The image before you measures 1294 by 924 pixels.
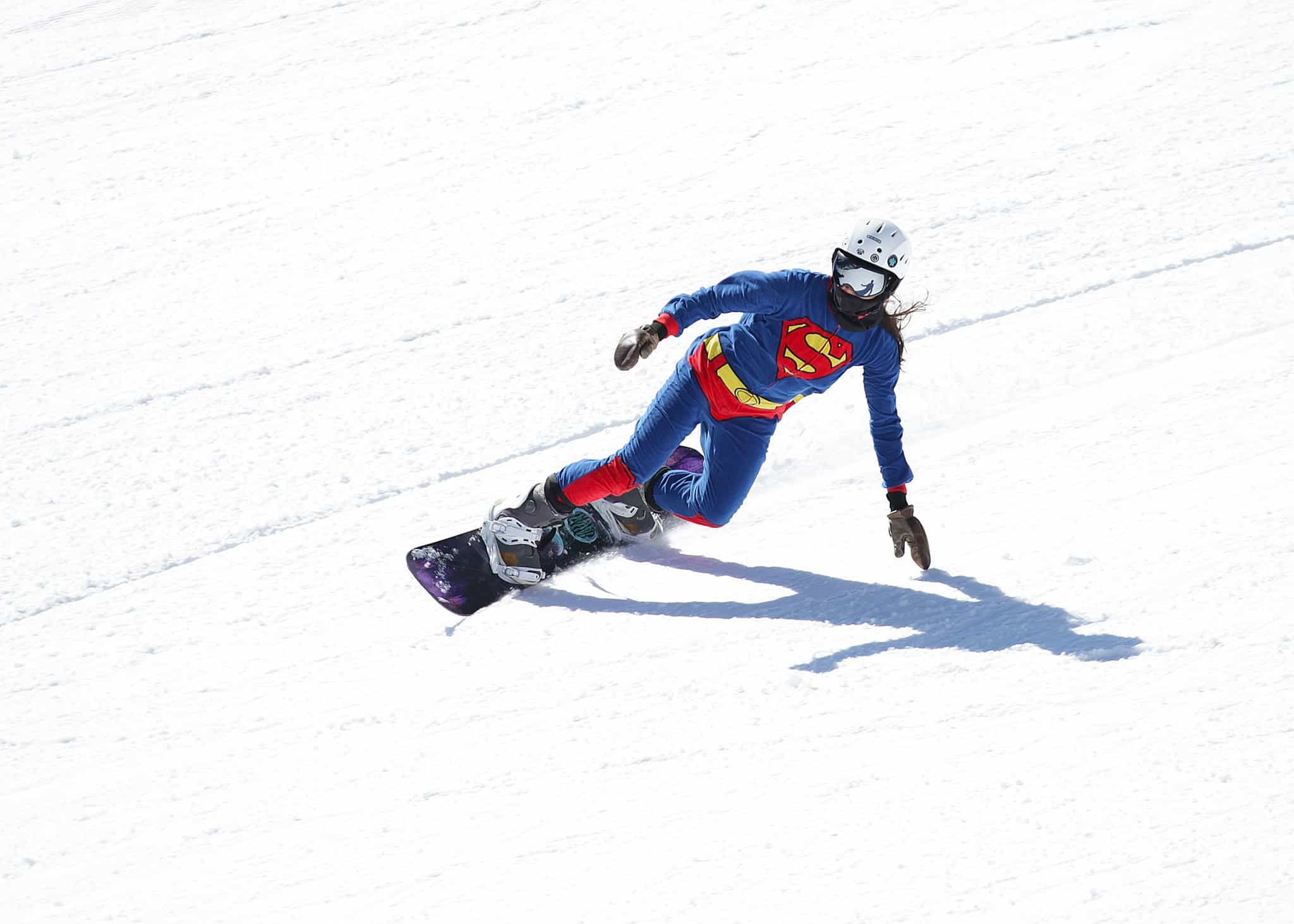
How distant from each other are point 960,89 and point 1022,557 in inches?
165

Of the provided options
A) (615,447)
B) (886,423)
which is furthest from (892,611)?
(615,447)

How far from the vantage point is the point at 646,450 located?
394 centimetres

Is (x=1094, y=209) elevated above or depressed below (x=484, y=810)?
above

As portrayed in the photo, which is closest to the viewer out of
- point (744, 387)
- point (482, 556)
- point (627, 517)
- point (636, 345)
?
point (636, 345)

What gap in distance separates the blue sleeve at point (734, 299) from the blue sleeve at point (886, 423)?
418mm

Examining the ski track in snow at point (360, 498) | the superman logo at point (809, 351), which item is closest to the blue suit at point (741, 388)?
the superman logo at point (809, 351)

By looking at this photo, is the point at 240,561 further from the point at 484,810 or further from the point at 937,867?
the point at 937,867

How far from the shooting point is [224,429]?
5.21 meters

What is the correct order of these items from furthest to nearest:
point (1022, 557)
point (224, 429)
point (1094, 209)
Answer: point (1094, 209) < point (224, 429) < point (1022, 557)

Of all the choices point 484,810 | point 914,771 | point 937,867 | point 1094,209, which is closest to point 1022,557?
point 914,771

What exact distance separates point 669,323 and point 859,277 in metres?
0.65

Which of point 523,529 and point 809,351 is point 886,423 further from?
point 523,529

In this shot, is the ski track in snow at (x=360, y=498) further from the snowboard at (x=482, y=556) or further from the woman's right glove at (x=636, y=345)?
the woman's right glove at (x=636, y=345)

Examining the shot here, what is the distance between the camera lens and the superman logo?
3725 millimetres
